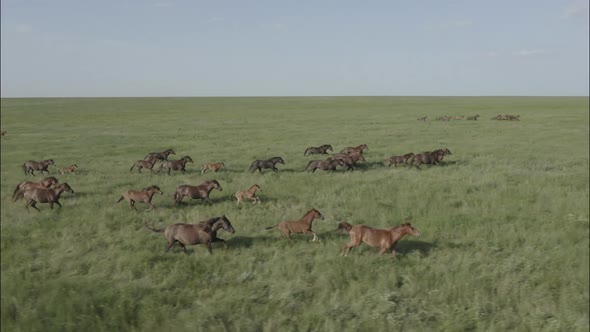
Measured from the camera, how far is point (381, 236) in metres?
7.96

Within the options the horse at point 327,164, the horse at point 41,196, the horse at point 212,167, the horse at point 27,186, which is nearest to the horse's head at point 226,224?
the horse at point 41,196

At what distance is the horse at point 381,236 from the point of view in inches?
308

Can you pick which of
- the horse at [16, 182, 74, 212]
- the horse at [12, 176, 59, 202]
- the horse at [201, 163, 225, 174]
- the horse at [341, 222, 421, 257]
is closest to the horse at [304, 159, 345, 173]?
the horse at [201, 163, 225, 174]

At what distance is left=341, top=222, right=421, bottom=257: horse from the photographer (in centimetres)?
781

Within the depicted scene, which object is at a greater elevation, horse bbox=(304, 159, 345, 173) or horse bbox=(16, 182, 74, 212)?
horse bbox=(304, 159, 345, 173)

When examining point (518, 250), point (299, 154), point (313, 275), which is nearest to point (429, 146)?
point (299, 154)

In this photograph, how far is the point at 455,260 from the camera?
25.8ft

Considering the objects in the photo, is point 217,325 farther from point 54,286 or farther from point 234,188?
point 234,188

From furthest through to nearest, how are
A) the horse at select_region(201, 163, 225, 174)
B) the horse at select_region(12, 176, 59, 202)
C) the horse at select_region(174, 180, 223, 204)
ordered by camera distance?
the horse at select_region(201, 163, 225, 174)
the horse at select_region(12, 176, 59, 202)
the horse at select_region(174, 180, 223, 204)

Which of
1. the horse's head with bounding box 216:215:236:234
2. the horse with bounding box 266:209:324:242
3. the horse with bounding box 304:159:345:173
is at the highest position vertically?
the horse with bounding box 304:159:345:173

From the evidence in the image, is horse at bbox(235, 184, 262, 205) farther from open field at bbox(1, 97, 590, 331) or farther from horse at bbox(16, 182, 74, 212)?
horse at bbox(16, 182, 74, 212)

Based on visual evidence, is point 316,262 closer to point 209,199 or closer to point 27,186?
point 209,199

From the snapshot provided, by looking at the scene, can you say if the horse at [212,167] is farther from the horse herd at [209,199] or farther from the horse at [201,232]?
the horse at [201,232]

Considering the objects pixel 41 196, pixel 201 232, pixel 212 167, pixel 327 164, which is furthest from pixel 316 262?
pixel 212 167
